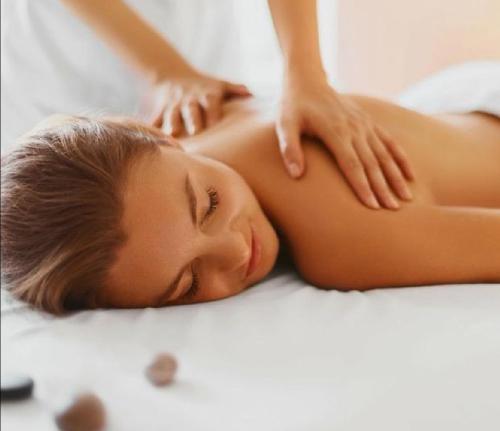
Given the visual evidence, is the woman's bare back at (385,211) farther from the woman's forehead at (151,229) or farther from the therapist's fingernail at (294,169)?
the woman's forehead at (151,229)

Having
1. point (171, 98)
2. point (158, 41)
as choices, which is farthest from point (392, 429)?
point (158, 41)

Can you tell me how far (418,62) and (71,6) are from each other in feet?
2.88

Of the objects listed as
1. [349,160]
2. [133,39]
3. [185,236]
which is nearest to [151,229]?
[185,236]

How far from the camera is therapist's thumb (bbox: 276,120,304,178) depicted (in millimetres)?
920

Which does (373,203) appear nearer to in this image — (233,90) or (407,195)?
(407,195)

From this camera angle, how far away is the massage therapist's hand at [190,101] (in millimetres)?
1095

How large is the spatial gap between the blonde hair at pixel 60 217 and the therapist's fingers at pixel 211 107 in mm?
268

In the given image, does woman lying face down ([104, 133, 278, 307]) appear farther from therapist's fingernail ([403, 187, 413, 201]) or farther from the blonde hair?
therapist's fingernail ([403, 187, 413, 201])

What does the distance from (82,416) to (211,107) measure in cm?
63

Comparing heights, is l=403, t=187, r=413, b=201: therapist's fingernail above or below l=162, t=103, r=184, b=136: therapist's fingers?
below

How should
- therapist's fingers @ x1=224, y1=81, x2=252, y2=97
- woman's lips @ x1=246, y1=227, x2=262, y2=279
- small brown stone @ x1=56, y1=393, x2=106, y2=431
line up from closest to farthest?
small brown stone @ x1=56, y1=393, x2=106, y2=431 → woman's lips @ x1=246, y1=227, x2=262, y2=279 → therapist's fingers @ x1=224, y1=81, x2=252, y2=97

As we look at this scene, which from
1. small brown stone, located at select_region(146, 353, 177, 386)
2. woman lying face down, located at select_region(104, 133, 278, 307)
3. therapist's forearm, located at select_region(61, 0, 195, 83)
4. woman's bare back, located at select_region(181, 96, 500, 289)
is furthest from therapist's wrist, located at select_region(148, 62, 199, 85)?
small brown stone, located at select_region(146, 353, 177, 386)

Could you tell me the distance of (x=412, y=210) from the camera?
0.89 meters

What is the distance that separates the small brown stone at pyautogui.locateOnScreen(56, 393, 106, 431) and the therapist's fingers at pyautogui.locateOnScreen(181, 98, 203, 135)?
557 millimetres
